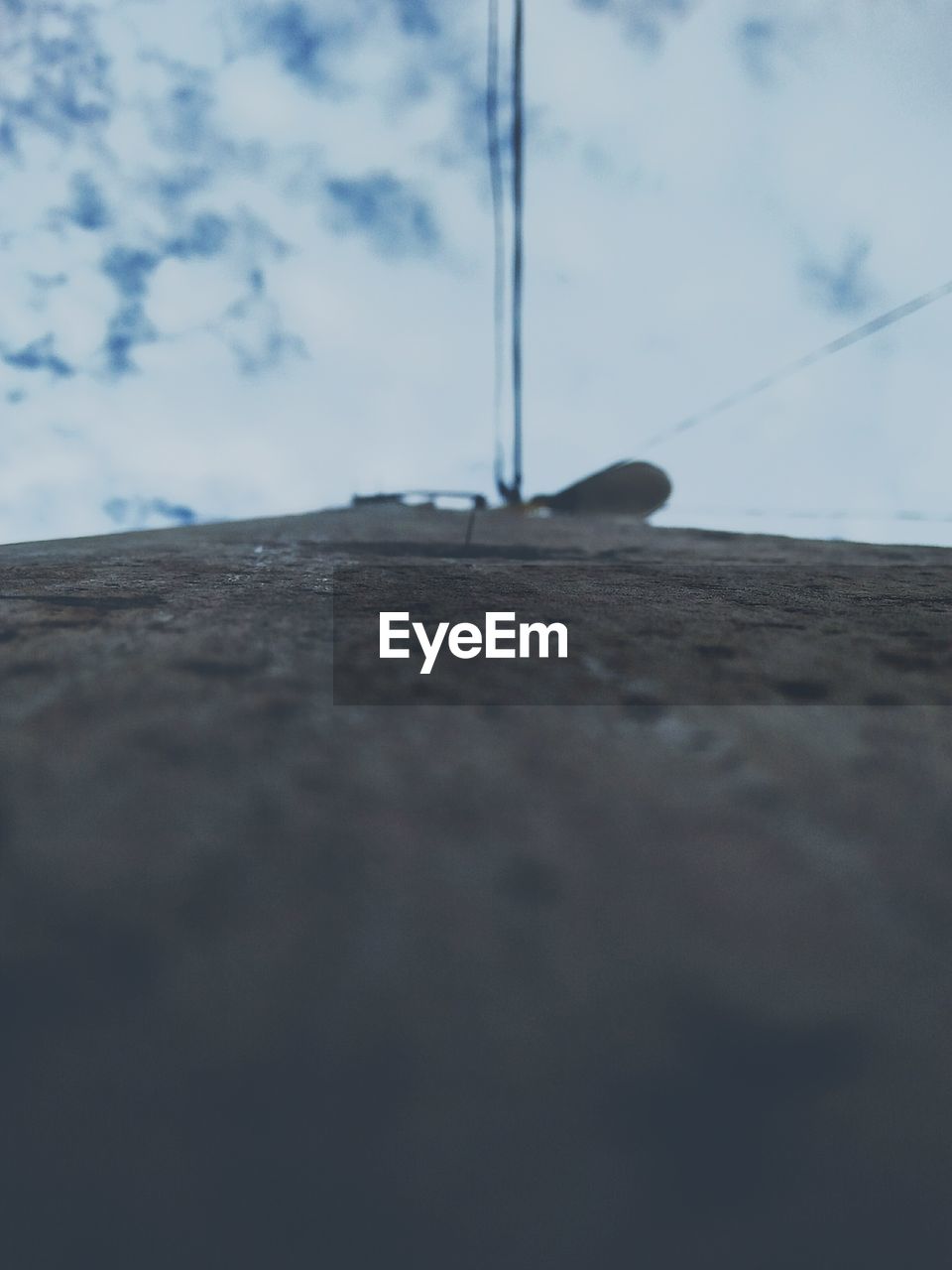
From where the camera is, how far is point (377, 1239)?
0.84ft

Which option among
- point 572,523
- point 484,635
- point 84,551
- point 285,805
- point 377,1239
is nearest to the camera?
point 377,1239

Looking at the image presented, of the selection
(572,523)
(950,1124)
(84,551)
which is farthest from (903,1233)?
(572,523)

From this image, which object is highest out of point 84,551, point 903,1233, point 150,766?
point 84,551

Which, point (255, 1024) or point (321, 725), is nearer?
point (255, 1024)

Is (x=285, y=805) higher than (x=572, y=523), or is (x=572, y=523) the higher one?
(x=572, y=523)

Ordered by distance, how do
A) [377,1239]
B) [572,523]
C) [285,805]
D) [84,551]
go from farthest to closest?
1. [572,523]
2. [84,551]
3. [285,805]
4. [377,1239]

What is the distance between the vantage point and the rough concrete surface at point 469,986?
0.86 feet

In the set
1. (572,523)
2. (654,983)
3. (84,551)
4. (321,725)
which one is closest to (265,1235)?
(654,983)

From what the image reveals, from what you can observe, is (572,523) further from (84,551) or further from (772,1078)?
(772,1078)

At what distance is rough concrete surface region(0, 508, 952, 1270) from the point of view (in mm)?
261

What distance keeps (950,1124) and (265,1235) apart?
10.3 inches

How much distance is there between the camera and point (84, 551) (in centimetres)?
147

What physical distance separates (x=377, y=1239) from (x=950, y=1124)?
0.22 metres

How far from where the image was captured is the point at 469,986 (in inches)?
12.5
